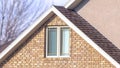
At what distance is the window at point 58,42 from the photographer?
23188mm

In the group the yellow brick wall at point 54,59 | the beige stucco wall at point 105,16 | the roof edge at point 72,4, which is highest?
the roof edge at point 72,4

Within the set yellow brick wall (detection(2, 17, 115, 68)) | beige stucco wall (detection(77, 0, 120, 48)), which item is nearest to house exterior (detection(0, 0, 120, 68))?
yellow brick wall (detection(2, 17, 115, 68))

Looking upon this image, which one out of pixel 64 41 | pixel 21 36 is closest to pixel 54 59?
pixel 64 41

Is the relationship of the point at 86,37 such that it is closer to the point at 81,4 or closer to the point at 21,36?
the point at 81,4

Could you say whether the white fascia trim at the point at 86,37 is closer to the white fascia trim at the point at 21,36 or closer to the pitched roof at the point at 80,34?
the pitched roof at the point at 80,34

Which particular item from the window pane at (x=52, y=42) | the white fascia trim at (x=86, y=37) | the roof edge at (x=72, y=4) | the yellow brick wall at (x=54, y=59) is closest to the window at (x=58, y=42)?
the window pane at (x=52, y=42)

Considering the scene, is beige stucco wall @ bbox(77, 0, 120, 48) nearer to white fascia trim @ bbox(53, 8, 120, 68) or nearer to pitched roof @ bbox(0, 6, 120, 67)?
pitched roof @ bbox(0, 6, 120, 67)

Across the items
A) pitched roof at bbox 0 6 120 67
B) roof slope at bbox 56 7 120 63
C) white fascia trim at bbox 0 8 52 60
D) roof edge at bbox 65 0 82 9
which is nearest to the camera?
pitched roof at bbox 0 6 120 67

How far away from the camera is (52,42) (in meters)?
23.4

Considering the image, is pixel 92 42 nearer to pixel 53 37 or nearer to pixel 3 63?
pixel 53 37

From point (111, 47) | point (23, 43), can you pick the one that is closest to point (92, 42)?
point (111, 47)

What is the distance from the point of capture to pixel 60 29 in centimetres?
2327

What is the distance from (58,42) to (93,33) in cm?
155

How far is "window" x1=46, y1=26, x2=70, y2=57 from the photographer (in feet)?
76.1
